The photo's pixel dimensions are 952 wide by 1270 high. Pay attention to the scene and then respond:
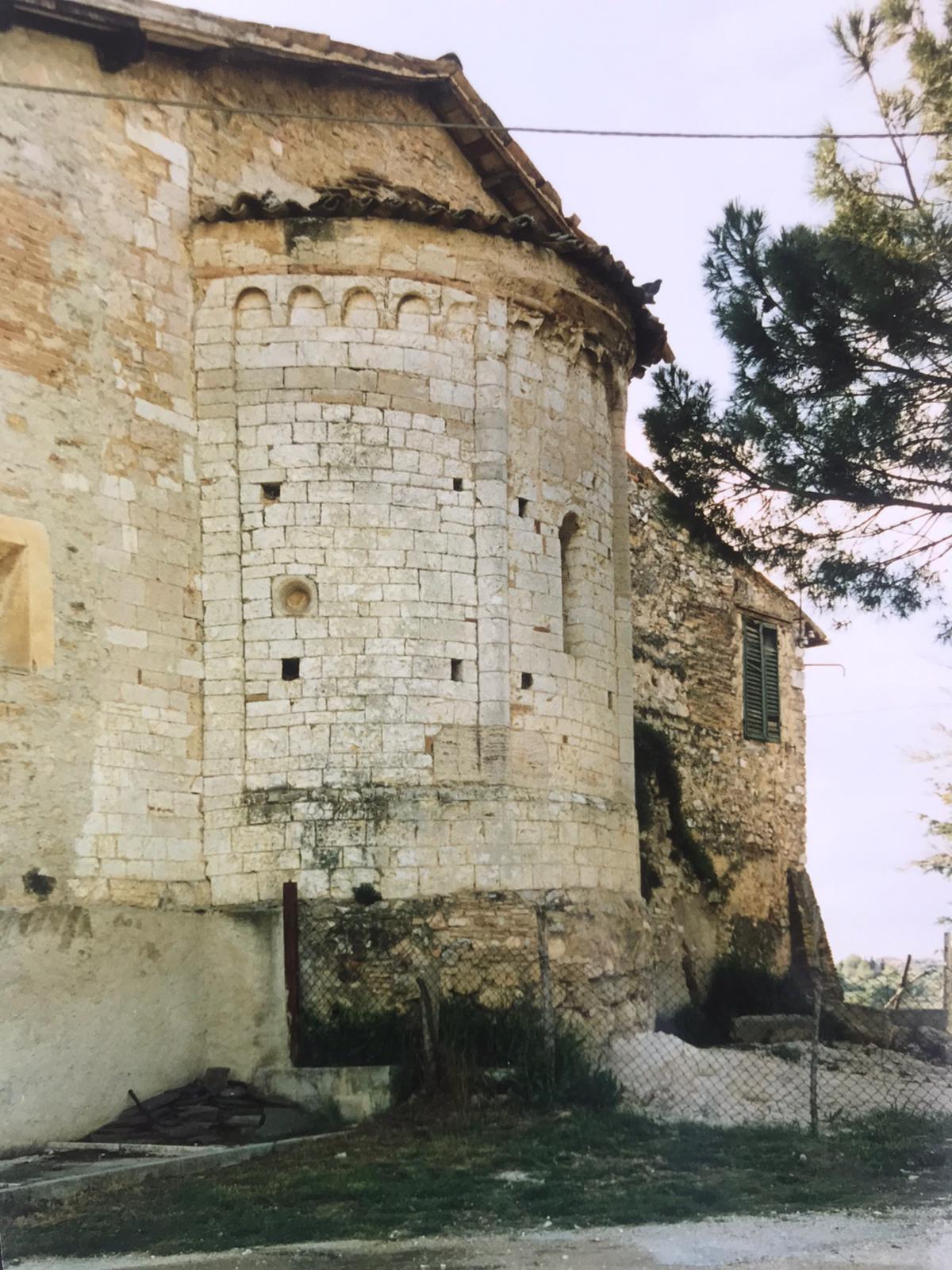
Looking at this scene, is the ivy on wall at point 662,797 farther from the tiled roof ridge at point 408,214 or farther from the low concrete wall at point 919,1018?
the tiled roof ridge at point 408,214

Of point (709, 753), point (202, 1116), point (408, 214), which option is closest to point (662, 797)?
point (709, 753)

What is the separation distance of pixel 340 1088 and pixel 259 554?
14.0ft

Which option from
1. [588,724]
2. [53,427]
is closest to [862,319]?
[588,724]

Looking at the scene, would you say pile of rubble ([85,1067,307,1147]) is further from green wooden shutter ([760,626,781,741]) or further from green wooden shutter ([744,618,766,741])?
green wooden shutter ([760,626,781,741])

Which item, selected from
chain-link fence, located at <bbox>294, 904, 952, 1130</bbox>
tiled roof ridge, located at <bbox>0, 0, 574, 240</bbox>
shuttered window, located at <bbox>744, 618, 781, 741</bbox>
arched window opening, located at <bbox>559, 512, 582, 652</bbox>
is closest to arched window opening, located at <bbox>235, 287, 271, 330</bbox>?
tiled roof ridge, located at <bbox>0, 0, 574, 240</bbox>

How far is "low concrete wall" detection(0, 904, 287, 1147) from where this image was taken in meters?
11.7

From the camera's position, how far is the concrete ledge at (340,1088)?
12289 mm

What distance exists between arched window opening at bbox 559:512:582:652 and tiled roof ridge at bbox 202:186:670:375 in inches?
92.5

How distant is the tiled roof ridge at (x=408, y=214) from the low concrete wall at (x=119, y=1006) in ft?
19.0

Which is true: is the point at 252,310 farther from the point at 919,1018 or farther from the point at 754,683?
the point at 919,1018

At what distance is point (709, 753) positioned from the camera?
20.8 meters

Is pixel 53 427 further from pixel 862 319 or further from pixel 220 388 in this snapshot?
pixel 862 319

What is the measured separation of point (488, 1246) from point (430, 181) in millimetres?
10836

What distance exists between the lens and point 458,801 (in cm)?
1355
